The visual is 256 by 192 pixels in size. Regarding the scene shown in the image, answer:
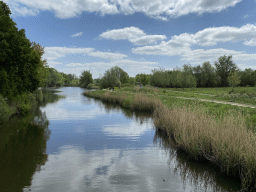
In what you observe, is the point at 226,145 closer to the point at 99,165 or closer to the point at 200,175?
the point at 200,175

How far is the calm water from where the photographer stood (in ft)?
20.4

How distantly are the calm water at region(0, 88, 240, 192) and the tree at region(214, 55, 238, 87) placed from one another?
5105cm

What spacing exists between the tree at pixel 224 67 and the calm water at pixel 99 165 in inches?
2010

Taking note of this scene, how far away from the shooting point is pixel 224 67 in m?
56.2

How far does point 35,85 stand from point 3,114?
391 cm

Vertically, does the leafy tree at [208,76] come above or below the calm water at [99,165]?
above

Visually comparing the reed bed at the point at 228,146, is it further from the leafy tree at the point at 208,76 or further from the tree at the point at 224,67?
the tree at the point at 224,67

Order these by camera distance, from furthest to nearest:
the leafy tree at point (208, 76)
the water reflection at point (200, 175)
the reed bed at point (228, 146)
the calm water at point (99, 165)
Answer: the leafy tree at point (208, 76) < the calm water at point (99, 165) < the water reflection at point (200, 175) < the reed bed at point (228, 146)

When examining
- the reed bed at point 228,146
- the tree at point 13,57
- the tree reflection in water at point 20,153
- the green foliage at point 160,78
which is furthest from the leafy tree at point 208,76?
the tree reflection in water at point 20,153

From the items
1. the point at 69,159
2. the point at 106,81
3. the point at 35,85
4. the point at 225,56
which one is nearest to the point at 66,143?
the point at 69,159

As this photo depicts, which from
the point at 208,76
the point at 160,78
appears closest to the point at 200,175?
the point at 160,78

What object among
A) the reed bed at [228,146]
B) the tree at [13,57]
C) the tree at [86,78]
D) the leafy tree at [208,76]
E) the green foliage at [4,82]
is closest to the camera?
the reed bed at [228,146]

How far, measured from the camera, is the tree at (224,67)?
55.2 metres

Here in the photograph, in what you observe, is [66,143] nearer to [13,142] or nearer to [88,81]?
[13,142]
